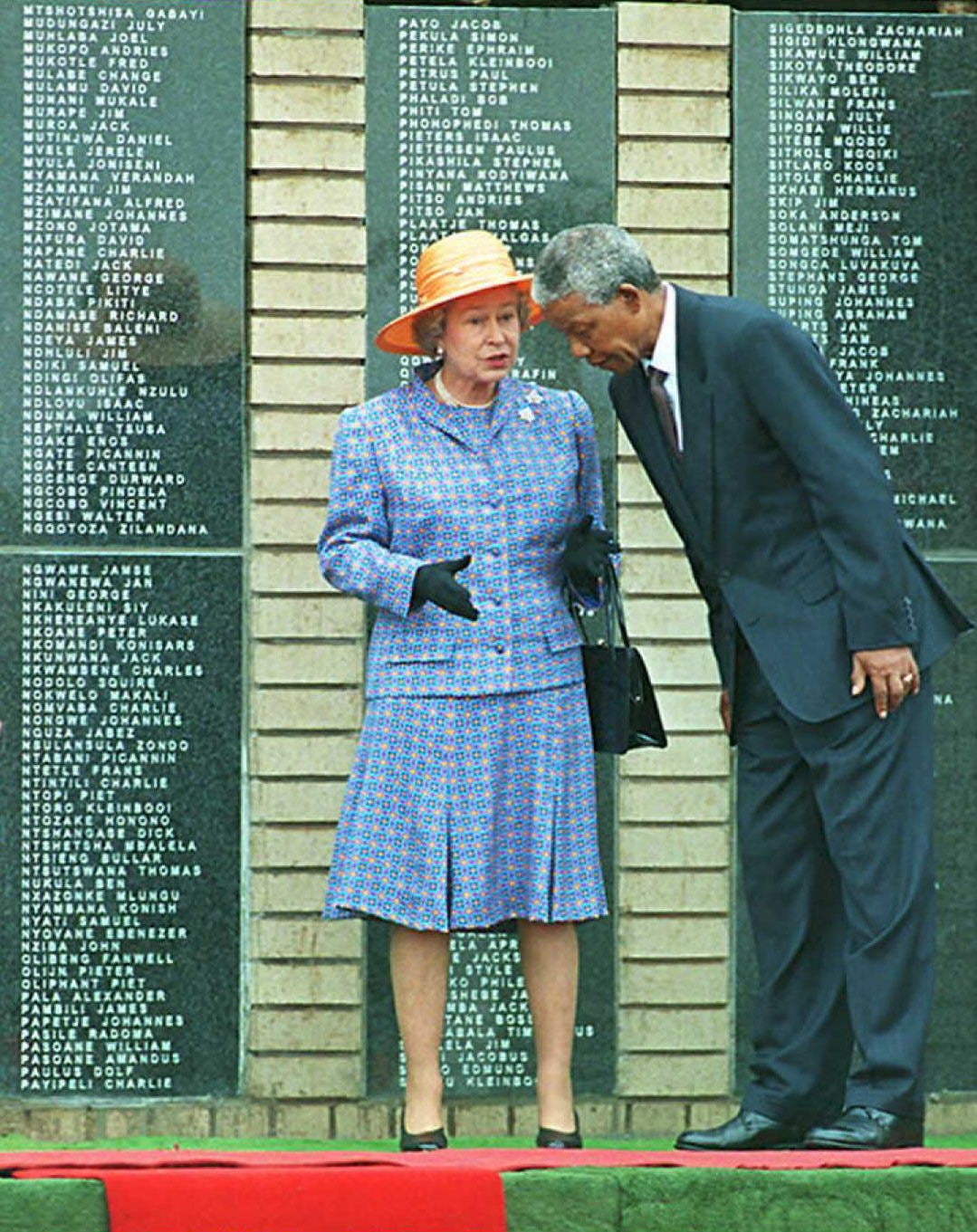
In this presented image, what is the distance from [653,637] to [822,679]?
158 centimetres

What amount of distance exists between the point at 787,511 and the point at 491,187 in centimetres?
182

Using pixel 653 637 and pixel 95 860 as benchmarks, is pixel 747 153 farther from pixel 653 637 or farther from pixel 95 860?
pixel 95 860

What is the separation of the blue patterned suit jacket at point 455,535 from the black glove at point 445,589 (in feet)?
0.32

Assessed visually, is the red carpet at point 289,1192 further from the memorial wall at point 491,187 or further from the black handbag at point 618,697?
the memorial wall at point 491,187

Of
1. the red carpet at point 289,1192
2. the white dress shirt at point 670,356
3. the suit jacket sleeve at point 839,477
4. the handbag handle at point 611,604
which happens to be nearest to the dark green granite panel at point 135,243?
the handbag handle at point 611,604

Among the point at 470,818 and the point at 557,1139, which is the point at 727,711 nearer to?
the point at 470,818

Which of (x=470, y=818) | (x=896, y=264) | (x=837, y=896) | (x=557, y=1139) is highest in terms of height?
(x=896, y=264)

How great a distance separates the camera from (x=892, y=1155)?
4902 millimetres

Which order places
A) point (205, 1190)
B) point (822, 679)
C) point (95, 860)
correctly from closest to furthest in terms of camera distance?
point (205, 1190) → point (822, 679) → point (95, 860)

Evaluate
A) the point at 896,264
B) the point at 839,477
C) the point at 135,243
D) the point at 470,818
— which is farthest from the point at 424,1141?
the point at 896,264

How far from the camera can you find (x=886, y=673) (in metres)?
5.46

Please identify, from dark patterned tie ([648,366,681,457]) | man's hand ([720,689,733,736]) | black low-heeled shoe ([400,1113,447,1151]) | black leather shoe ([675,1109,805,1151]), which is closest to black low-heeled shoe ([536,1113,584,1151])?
black low-heeled shoe ([400,1113,447,1151])

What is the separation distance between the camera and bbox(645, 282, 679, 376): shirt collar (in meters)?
5.64

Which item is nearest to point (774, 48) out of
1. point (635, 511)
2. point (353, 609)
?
point (635, 511)
